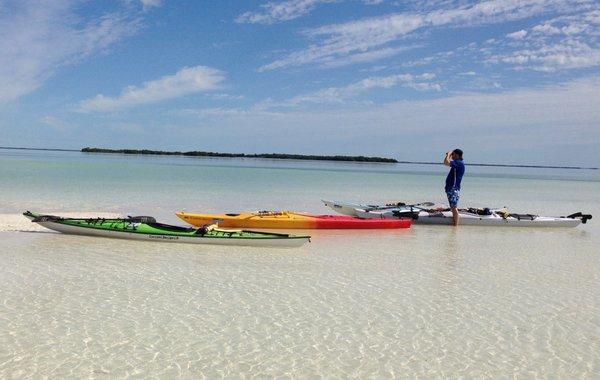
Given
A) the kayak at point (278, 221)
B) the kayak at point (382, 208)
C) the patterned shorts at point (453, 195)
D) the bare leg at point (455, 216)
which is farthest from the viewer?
the kayak at point (382, 208)

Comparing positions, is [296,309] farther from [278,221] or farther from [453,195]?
[453,195]

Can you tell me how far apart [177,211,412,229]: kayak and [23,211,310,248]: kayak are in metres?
2.18

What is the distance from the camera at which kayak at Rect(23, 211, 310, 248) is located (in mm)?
10773

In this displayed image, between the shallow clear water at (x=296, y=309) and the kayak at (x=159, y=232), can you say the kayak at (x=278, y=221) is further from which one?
the kayak at (x=159, y=232)

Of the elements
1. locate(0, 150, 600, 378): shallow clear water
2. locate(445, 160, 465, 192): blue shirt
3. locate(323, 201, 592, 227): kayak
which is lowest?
locate(0, 150, 600, 378): shallow clear water

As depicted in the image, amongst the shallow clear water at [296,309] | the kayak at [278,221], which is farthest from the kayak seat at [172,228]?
the kayak at [278,221]

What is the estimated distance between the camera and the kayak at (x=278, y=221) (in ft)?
44.6

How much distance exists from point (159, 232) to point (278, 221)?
370 cm

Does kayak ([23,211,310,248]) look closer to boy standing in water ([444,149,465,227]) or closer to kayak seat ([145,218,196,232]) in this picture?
kayak seat ([145,218,196,232])

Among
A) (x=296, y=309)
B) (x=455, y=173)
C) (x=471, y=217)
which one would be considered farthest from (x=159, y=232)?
(x=471, y=217)

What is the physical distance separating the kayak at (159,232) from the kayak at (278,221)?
7.16 ft

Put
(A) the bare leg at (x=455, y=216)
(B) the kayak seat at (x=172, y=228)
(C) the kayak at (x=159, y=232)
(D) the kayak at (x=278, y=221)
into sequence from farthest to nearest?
(A) the bare leg at (x=455, y=216) → (D) the kayak at (x=278, y=221) → (B) the kayak seat at (x=172, y=228) → (C) the kayak at (x=159, y=232)

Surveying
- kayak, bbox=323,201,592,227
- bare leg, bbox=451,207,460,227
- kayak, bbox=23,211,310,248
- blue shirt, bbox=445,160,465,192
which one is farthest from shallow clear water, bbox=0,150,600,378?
kayak, bbox=323,201,592,227

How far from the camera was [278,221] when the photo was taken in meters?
13.7
